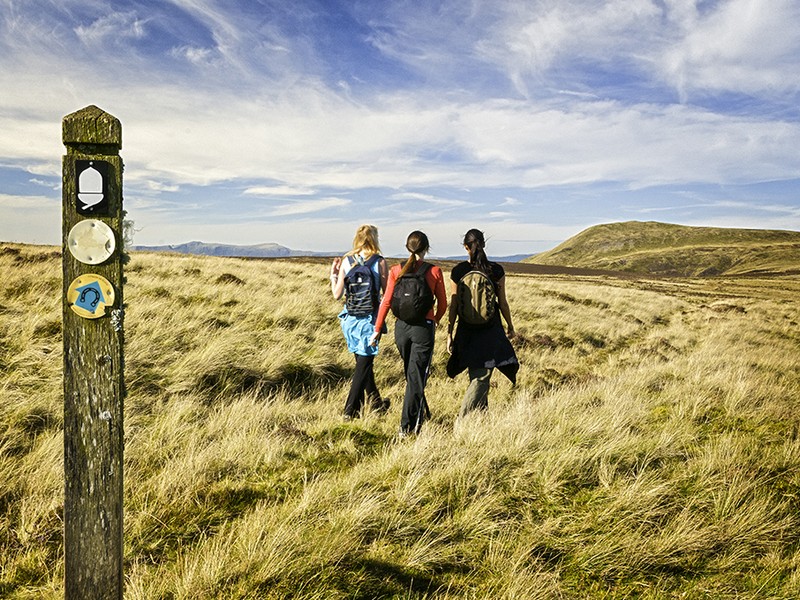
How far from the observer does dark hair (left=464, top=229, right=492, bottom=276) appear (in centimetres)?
533

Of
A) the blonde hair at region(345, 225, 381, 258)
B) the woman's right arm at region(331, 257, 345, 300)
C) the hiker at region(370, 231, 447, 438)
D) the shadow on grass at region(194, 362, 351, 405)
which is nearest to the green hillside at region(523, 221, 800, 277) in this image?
the shadow on grass at region(194, 362, 351, 405)

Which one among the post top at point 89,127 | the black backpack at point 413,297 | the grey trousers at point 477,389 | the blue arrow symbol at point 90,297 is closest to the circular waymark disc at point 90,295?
the blue arrow symbol at point 90,297

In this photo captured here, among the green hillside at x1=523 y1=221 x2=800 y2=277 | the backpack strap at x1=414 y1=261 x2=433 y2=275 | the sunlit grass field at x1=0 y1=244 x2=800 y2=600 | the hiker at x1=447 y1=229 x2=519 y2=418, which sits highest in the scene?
the green hillside at x1=523 y1=221 x2=800 y2=277

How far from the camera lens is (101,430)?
6.79 ft

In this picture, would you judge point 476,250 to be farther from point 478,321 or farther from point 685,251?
point 685,251

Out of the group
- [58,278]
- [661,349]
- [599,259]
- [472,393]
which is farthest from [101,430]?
[599,259]

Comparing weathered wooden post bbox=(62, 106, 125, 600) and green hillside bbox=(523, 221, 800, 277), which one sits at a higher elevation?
green hillside bbox=(523, 221, 800, 277)

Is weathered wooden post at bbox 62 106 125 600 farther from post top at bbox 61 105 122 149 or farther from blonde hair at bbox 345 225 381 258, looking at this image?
blonde hair at bbox 345 225 381 258

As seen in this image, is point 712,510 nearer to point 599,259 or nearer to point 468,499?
point 468,499

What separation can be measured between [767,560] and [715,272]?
143 m

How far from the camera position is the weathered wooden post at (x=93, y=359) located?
194 cm

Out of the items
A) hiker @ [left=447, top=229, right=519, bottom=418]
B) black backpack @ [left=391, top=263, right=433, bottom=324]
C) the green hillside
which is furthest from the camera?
the green hillside

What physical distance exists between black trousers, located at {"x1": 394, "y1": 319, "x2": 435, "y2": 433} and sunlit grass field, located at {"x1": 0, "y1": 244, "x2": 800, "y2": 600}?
0.34 m

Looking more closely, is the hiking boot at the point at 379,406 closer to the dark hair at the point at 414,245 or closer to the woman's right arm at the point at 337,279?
the woman's right arm at the point at 337,279
